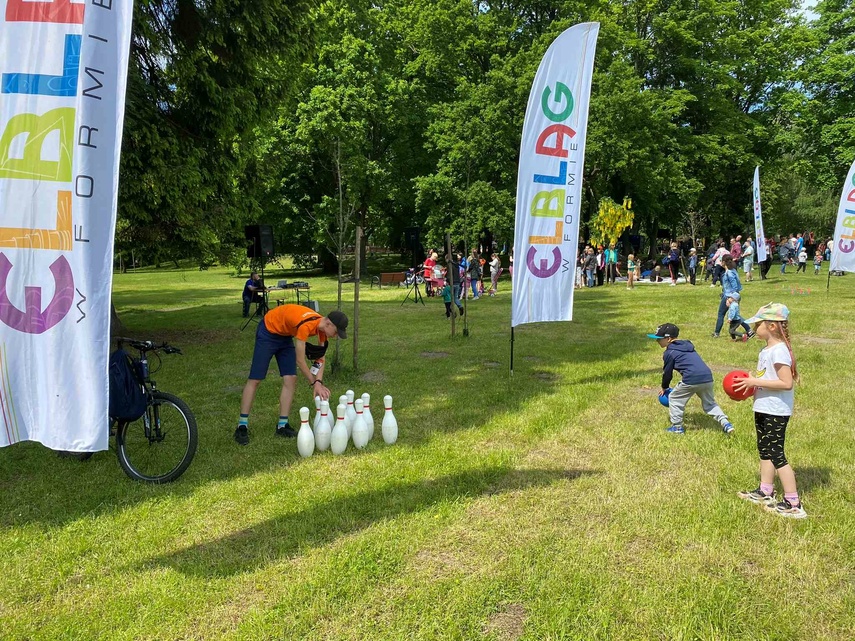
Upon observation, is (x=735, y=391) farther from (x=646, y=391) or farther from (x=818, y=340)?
(x=818, y=340)

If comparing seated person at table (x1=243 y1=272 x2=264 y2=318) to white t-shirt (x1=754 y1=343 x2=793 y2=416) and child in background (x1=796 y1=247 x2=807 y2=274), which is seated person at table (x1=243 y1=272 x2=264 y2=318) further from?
child in background (x1=796 y1=247 x2=807 y2=274)

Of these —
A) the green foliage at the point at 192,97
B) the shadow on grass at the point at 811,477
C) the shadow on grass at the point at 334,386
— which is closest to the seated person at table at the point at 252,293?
the shadow on grass at the point at 334,386

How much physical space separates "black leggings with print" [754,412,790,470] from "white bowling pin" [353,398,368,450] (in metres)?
3.44

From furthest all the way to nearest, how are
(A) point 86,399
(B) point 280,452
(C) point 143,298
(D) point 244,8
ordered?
(C) point 143,298
(D) point 244,8
(B) point 280,452
(A) point 86,399

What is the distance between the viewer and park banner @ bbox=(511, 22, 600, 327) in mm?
7773


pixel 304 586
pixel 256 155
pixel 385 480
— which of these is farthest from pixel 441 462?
pixel 256 155

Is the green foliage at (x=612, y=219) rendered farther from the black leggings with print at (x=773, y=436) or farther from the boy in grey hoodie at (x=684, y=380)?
the black leggings with print at (x=773, y=436)

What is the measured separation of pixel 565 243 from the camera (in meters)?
8.06

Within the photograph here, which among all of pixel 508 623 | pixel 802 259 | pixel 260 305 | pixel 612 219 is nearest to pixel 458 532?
pixel 508 623

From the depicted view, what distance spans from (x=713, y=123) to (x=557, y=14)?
11276mm

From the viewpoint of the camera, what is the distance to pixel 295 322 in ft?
18.9

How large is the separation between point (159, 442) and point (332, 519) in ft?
7.30

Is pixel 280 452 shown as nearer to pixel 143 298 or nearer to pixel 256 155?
pixel 256 155

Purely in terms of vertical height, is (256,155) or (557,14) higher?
(557,14)
